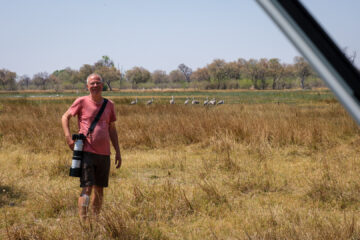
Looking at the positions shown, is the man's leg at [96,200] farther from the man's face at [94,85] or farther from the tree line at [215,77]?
the tree line at [215,77]

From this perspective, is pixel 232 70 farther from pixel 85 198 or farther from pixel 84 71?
pixel 85 198

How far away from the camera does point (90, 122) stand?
3529 mm

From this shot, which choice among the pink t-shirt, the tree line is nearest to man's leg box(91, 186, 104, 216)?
the pink t-shirt

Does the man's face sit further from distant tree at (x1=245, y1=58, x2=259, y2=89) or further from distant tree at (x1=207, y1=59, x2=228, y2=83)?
distant tree at (x1=245, y1=58, x2=259, y2=89)

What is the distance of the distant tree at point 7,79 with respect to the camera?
107m

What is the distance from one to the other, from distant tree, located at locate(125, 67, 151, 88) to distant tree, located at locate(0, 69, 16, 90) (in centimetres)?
3911

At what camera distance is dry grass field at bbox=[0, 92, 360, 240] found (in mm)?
3621

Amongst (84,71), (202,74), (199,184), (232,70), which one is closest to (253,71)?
(232,70)

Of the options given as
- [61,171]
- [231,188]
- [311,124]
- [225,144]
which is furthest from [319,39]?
[311,124]

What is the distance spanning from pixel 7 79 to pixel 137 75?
142ft

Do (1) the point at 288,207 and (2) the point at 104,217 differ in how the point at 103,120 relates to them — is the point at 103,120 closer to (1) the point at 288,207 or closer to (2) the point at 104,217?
(2) the point at 104,217

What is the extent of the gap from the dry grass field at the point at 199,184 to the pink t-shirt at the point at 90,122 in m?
0.61

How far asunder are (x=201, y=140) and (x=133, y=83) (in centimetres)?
12846

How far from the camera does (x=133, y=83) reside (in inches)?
5344
